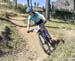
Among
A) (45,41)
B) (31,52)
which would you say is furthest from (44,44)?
(31,52)

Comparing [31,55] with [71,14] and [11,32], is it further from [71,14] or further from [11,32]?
[71,14]

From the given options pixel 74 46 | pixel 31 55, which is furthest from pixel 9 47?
pixel 74 46

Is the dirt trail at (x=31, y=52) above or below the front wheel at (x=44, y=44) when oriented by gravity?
below

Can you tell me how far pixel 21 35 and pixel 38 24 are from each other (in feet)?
17.7

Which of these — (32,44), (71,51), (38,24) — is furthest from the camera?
(32,44)

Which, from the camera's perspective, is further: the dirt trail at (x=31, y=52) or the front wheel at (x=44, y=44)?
the dirt trail at (x=31, y=52)

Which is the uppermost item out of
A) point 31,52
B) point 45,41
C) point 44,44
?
point 45,41

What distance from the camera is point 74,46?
12117 mm

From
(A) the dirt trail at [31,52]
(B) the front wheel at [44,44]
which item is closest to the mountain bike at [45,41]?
(B) the front wheel at [44,44]

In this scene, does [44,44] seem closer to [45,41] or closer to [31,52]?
[45,41]

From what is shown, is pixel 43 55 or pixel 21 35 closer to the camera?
pixel 43 55

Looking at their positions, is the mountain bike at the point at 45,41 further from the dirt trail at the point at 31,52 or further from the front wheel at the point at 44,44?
the dirt trail at the point at 31,52

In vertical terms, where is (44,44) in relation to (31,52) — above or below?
above

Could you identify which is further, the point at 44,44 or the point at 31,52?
the point at 31,52
